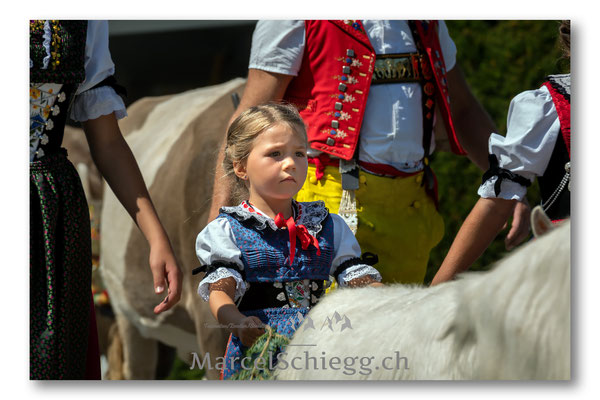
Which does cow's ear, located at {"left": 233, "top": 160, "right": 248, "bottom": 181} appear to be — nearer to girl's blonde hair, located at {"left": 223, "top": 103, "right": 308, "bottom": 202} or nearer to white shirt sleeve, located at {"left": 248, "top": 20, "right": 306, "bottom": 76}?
girl's blonde hair, located at {"left": 223, "top": 103, "right": 308, "bottom": 202}

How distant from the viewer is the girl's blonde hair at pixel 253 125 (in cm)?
140

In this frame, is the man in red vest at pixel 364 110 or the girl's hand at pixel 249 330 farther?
the man in red vest at pixel 364 110

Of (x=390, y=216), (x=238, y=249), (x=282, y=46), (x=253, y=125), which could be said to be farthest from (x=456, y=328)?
(x=282, y=46)

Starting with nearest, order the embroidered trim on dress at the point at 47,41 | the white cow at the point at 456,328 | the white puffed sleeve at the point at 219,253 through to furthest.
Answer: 1. the white cow at the point at 456,328
2. the white puffed sleeve at the point at 219,253
3. the embroidered trim on dress at the point at 47,41

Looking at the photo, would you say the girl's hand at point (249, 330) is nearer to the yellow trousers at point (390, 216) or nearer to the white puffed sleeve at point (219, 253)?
the white puffed sleeve at point (219, 253)

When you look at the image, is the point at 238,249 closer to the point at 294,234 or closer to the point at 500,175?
the point at 294,234

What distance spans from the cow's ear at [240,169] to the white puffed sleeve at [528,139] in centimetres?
49

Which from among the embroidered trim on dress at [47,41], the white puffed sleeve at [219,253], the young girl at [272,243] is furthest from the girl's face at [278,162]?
the embroidered trim on dress at [47,41]

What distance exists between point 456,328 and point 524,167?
25.4 inches

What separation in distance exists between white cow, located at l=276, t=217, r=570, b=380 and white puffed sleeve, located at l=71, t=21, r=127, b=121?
613 millimetres

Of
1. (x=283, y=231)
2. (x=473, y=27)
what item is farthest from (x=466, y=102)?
(x=283, y=231)

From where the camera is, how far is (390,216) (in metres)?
1.66

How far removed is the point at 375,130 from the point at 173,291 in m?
0.54
